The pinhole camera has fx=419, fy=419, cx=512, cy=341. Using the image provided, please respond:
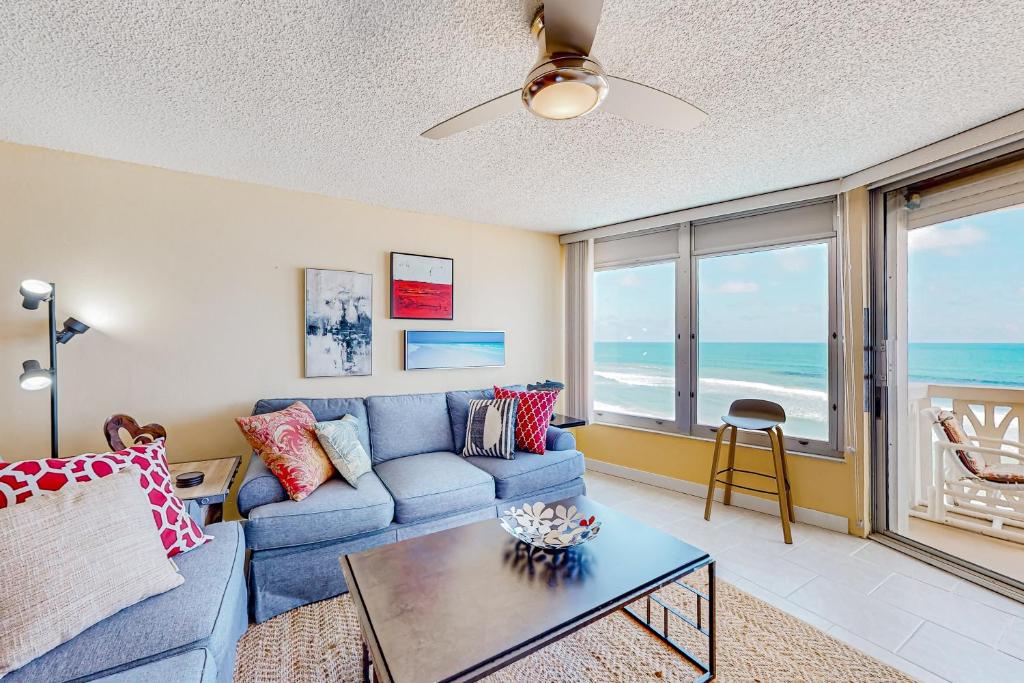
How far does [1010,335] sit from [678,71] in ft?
8.20

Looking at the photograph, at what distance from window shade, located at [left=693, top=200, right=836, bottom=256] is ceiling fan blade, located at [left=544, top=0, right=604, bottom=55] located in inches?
103

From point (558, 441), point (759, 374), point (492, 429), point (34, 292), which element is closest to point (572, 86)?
point (492, 429)

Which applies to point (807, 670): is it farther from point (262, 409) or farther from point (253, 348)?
point (253, 348)

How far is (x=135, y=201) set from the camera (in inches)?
98.9

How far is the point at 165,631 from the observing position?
121 cm

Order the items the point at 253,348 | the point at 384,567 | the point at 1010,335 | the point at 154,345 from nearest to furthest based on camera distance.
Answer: the point at 384,567, the point at 1010,335, the point at 154,345, the point at 253,348

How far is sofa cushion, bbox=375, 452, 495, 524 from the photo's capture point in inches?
91.7

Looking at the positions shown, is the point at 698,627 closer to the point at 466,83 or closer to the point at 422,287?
the point at 466,83

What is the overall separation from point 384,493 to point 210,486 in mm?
825

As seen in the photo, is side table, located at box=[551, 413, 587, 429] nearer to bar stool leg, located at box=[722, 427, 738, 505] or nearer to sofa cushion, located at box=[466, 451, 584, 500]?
sofa cushion, located at box=[466, 451, 584, 500]

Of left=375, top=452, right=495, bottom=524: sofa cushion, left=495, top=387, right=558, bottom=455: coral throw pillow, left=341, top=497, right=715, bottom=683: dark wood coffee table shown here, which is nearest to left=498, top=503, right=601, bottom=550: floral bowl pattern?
left=341, top=497, right=715, bottom=683: dark wood coffee table

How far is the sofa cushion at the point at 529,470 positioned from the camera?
270cm

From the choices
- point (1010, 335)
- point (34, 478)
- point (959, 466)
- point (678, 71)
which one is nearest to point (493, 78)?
point (678, 71)

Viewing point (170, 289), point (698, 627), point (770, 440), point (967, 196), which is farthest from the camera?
point (770, 440)
